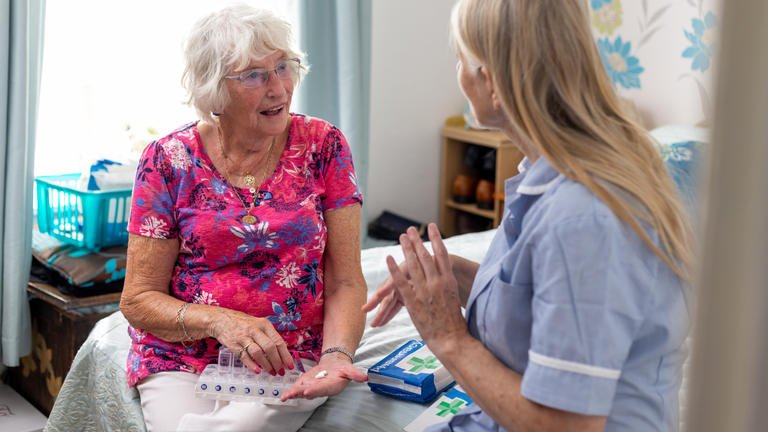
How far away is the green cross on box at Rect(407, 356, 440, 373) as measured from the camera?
1304mm

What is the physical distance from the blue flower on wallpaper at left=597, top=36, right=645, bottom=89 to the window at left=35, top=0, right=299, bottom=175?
1421 mm

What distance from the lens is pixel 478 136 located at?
3197mm

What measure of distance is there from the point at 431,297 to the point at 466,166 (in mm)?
2677

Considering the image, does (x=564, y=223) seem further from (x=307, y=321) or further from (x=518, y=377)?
(x=307, y=321)

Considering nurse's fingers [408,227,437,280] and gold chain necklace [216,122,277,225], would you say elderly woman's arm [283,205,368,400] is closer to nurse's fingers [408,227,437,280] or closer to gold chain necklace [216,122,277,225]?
gold chain necklace [216,122,277,225]

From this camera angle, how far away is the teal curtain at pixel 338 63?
2697 mm

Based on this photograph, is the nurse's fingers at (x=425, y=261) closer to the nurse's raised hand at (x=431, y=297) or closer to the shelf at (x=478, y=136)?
the nurse's raised hand at (x=431, y=297)

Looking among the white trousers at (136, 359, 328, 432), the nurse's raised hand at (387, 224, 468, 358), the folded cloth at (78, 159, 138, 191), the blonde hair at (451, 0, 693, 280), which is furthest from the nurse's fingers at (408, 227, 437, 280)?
the folded cloth at (78, 159, 138, 191)

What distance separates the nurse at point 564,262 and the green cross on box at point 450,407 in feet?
1.03

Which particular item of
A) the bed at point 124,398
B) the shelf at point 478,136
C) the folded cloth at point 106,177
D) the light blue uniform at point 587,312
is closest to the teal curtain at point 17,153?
the folded cloth at point 106,177

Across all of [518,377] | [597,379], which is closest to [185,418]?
[518,377]

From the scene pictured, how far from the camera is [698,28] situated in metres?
2.65

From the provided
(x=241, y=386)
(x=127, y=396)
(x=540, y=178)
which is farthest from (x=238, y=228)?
(x=540, y=178)

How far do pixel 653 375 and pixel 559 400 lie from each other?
0.17 m
